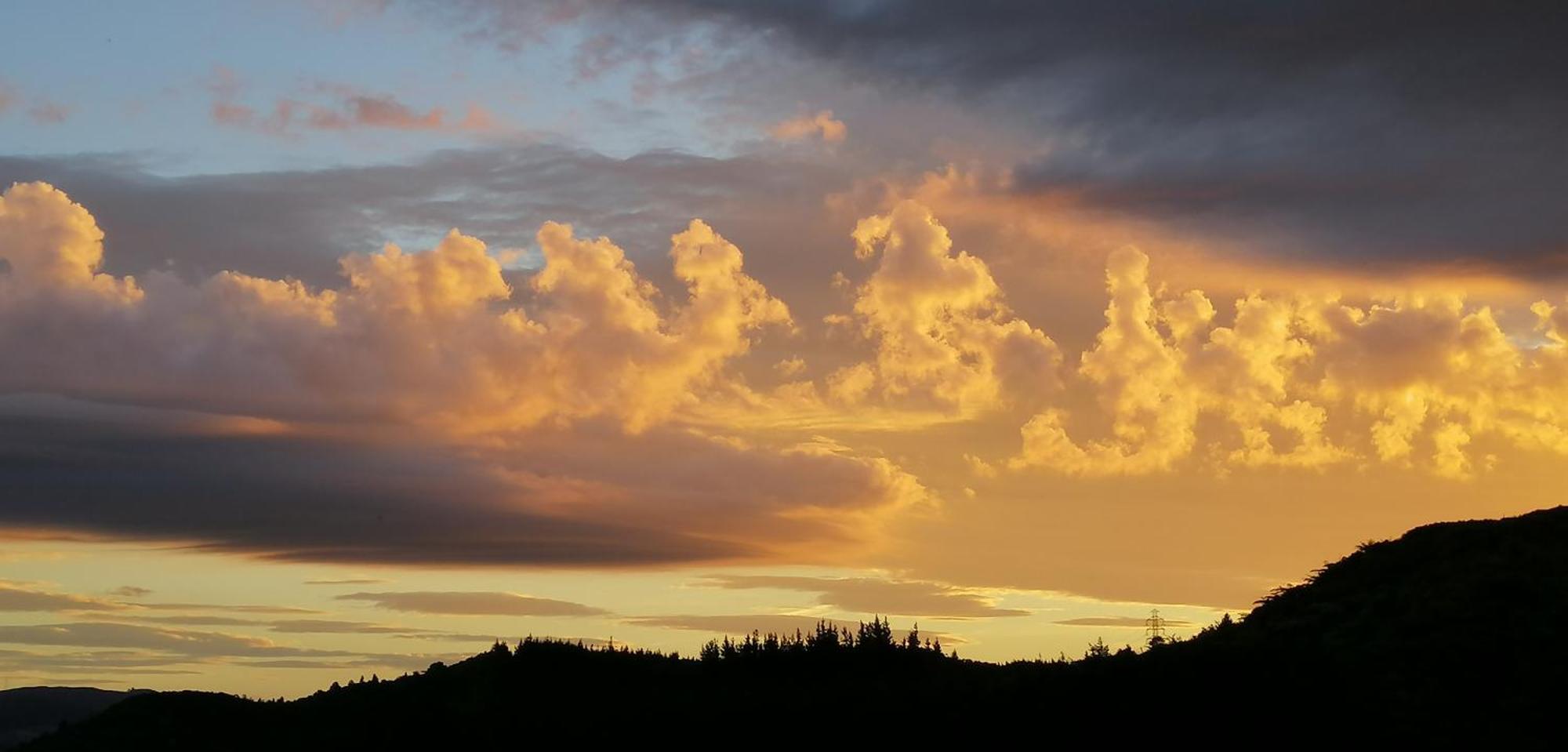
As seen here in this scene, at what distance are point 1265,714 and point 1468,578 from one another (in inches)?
397

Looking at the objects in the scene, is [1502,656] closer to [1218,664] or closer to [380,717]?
[1218,664]

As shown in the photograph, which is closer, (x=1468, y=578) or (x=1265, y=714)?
(x=1265, y=714)

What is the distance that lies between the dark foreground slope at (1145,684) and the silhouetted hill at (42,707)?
6623 centimetres

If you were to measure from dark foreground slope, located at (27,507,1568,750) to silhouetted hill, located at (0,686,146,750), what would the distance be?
66.2m

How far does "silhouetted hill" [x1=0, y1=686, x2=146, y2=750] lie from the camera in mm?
117062

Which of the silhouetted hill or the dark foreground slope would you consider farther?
the silhouetted hill

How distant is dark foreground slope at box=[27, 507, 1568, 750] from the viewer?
40.2 metres

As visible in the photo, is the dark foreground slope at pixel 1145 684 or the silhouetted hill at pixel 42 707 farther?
the silhouetted hill at pixel 42 707

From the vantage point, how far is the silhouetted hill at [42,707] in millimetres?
117062

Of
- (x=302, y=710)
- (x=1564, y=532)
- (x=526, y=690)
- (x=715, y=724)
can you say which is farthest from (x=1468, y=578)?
(x=302, y=710)

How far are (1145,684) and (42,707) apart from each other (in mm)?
114043

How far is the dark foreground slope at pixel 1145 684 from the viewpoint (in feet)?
132

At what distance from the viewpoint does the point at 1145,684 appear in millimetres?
42594

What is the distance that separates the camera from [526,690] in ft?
179
